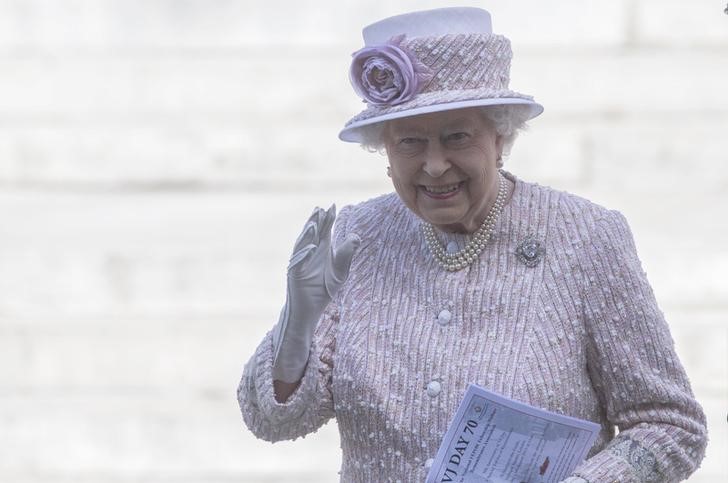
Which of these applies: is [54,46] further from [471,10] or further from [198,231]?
[471,10]

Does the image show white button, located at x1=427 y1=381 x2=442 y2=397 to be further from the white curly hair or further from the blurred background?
the blurred background

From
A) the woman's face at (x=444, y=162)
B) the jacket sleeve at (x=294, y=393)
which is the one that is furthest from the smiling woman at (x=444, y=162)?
the jacket sleeve at (x=294, y=393)

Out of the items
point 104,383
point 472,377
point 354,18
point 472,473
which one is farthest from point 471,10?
point 104,383

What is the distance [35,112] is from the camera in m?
4.37

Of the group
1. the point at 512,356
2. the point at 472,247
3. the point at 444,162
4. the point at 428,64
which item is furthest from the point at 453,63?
the point at 512,356

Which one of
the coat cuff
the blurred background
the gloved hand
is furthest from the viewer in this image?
the blurred background

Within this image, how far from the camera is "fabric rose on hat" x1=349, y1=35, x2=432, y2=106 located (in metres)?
1.98

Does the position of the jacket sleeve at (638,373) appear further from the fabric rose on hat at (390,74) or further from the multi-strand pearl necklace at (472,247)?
the fabric rose on hat at (390,74)

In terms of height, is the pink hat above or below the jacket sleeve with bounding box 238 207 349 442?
above

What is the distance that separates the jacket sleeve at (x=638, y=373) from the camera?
197 centimetres

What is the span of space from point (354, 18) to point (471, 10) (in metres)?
2.32

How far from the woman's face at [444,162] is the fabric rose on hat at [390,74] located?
0.15 feet

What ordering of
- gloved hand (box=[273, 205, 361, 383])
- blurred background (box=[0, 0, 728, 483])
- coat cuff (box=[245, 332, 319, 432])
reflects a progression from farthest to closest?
blurred background (box=[0, 0, 728, 483])
coat cuff (box=[245, 332, 319, 432])
gloved hand (box=[273, 205, 361, 383])

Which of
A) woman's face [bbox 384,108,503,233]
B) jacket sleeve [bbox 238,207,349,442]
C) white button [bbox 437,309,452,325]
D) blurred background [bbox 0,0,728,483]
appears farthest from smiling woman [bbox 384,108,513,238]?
blurred background [bbox 0,0,728,483]
